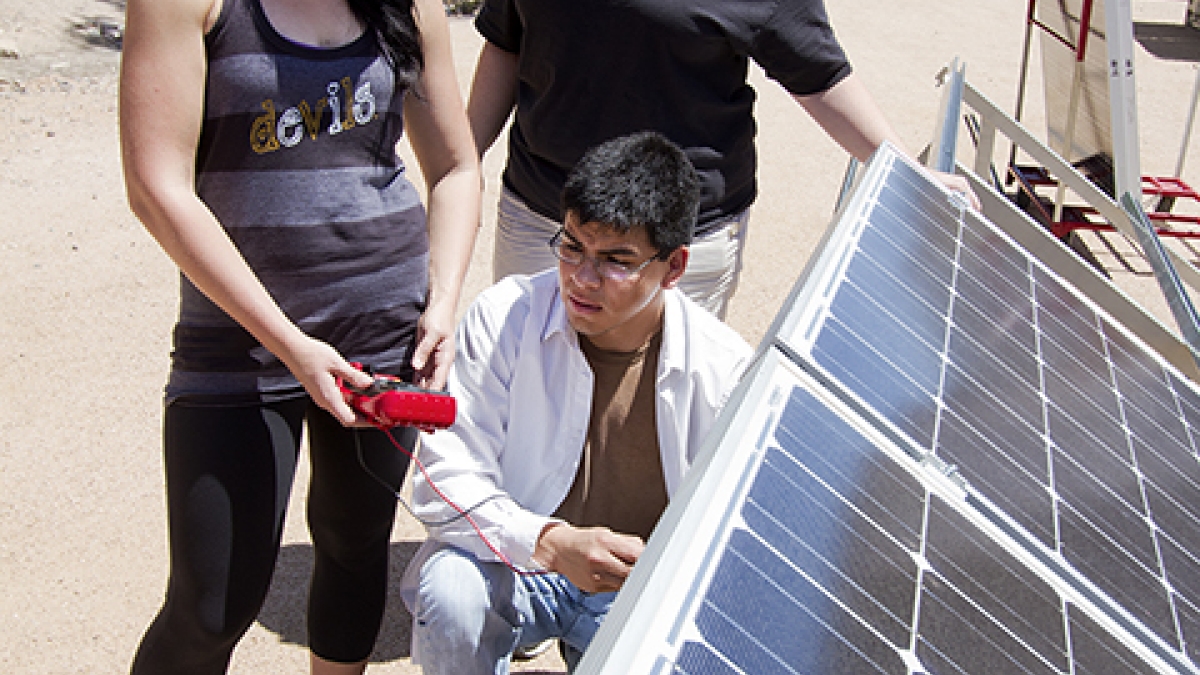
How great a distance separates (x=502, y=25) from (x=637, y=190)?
33.0 inches

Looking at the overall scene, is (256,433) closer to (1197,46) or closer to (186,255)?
(186,255)

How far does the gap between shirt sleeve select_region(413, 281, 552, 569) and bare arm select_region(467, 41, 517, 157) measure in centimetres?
74

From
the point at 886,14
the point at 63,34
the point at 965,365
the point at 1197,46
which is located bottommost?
the point at 63,34

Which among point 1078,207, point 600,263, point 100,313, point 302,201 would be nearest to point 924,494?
point 600,263

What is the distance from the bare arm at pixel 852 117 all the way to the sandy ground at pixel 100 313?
165 centimetres

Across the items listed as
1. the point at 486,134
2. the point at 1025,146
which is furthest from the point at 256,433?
the point at 1025,146

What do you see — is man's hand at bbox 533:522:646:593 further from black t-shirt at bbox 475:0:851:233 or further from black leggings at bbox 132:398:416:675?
black t-shirt at bbox 475:0:851:233

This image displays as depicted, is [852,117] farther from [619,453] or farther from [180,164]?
[180,164]

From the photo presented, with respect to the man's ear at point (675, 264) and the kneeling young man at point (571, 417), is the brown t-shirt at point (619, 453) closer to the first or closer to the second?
the kneeling young man at point (571, 417)

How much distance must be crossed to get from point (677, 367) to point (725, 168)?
698 millimetres

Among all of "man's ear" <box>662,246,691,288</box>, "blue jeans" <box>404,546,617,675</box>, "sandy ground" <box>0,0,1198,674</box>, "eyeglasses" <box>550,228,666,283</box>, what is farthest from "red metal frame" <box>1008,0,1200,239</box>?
"blue jeans" <box>404,546,617,675</box>

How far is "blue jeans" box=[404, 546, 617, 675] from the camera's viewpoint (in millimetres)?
2314

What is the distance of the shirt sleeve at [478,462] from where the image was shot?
7.66ft

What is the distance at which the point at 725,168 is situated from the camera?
2975 mm
